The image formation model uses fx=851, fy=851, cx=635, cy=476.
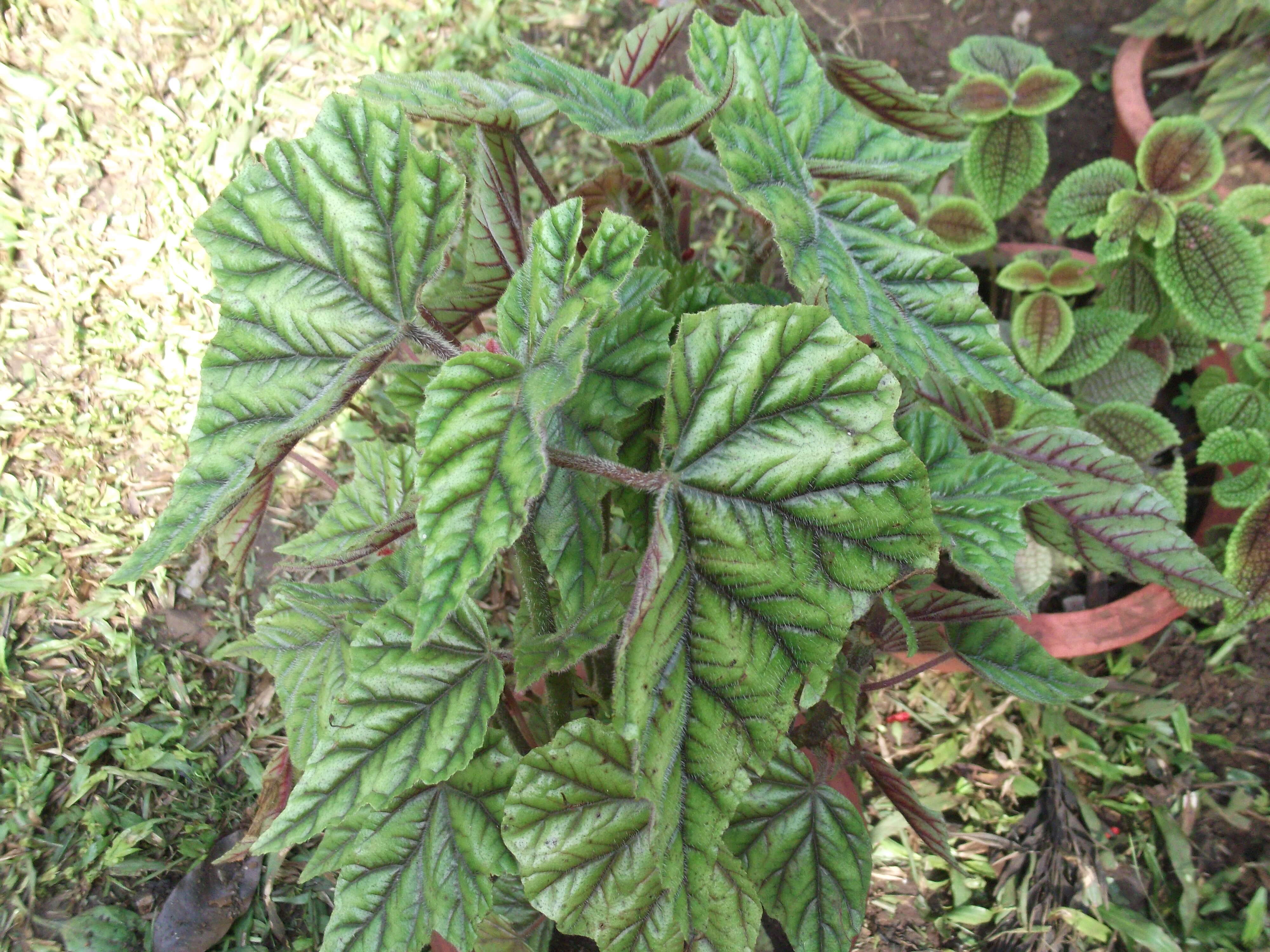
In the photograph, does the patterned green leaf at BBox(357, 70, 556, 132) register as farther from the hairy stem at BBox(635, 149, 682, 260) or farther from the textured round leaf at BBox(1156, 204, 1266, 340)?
the textured round leaf at BBox(1156, 204, 1266, 340)

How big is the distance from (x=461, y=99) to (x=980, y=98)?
1606mm

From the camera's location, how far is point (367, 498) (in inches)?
59.8

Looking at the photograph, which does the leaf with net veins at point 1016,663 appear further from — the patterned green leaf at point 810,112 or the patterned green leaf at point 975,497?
the patterned green leaf at point 810,112

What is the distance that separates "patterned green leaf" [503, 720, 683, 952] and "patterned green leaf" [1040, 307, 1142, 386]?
155cm

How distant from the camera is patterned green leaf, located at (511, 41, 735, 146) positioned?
1.15m

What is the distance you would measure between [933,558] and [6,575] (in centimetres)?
215

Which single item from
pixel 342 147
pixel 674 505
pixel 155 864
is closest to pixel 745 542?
pixel 674 505

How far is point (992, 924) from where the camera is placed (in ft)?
5.85

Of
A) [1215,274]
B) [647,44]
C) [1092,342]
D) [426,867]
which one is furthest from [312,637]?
[1215,274]

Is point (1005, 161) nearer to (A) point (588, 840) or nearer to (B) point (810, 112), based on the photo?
(B) point (810, 112)

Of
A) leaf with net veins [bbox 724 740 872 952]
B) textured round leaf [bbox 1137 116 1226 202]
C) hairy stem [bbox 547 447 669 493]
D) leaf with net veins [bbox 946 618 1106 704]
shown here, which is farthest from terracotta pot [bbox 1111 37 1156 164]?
hairy stem [bbox 547 447 669 493]

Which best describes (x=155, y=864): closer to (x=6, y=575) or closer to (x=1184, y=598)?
(x=6, y=575)

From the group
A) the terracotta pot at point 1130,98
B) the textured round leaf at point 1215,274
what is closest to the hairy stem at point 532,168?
the textured round leaf at point 1215,274

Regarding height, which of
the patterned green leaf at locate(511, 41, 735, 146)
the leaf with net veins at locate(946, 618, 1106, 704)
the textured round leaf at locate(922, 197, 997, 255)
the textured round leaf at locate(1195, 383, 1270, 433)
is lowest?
the leaf with net veins at locate(946, 618, 1106, 704)
